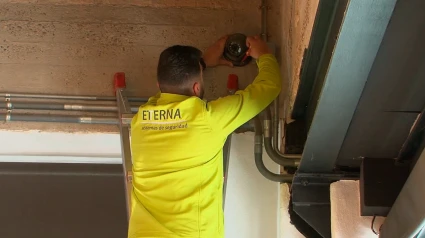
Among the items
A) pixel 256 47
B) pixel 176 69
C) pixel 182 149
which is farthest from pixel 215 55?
pixel 182 149

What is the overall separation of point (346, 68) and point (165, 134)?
2.15 feet

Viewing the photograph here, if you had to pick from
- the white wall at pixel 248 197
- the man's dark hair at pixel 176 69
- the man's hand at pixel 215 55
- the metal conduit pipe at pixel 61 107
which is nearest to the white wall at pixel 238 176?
the white wall at pixel 248 197

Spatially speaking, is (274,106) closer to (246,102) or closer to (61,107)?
(246,102)

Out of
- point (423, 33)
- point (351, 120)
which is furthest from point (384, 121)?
point (423, 33)

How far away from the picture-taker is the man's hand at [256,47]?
1997mm

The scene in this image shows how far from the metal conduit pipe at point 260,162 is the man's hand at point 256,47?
24 cm

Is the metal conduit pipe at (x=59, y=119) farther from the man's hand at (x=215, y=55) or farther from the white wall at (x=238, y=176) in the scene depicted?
the man's hand at (x=215, y=55)

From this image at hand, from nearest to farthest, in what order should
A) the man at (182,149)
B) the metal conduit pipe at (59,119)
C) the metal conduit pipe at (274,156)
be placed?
the man at (182,149) → the metal conduit pipe at (274,156) → the metal conduit pipe at (59,119)

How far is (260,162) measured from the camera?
6.61 feet

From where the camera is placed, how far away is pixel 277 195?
215 centimetres

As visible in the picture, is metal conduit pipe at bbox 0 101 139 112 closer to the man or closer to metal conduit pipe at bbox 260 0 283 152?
the man

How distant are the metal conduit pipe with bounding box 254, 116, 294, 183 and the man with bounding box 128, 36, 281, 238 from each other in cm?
20

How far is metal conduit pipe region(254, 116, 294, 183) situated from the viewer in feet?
6.52

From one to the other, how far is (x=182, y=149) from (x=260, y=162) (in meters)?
0.40
